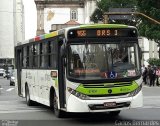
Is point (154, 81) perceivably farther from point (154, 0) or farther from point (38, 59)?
point (38, 59)

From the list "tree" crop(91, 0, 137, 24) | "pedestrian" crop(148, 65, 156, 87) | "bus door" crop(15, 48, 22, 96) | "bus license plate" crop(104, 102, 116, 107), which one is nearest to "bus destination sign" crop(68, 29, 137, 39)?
"bus license plate" crop(104, 102, 116, 107)

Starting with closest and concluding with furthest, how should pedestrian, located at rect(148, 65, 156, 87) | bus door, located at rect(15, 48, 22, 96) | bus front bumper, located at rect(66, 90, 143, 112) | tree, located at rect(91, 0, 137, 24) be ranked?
bus front bumper, located at rect(66, 90, 143, 112) < bus door, located at rect(15, 48, 22, 96) < pedestrian, located at rect(148, 65, 156, 87) < tree, located at rect(91, 0, 137, 24)

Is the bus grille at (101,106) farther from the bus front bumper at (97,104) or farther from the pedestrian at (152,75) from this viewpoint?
the pedestrian at (152,75)

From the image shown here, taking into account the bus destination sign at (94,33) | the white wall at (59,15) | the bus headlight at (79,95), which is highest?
the white wall at (59,15)

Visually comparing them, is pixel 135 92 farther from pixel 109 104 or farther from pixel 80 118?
pixel 80 118

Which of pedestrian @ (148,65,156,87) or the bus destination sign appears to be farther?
pedestrian @ (148,65,156,87)

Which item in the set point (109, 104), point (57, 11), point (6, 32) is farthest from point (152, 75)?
point (6, 32)

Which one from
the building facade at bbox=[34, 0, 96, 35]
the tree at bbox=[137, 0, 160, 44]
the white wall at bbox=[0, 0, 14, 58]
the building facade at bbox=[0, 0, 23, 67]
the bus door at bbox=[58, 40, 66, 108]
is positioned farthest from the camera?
the white wall at bbox=[0, 0, 14, 58]

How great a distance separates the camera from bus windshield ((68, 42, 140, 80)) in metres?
13.6

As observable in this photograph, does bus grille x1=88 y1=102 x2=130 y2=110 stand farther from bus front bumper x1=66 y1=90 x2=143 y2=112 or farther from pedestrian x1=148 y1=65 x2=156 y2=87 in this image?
pedestrian x1=148 y1=65 x2=156 y2=87

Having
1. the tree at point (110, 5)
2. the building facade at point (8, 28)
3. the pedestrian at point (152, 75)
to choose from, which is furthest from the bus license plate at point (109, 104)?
the building facade at point (8, 28)

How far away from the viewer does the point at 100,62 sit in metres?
13.7

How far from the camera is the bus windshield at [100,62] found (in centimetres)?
1362

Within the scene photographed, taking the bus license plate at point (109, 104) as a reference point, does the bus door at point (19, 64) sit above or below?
above
